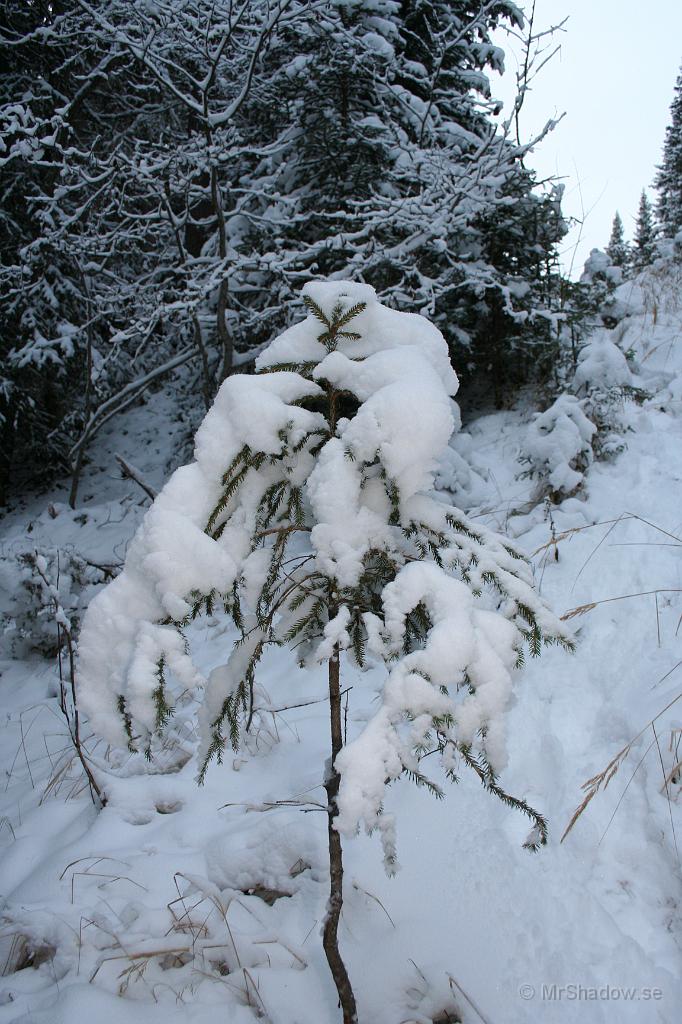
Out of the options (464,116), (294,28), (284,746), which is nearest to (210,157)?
(294,28)

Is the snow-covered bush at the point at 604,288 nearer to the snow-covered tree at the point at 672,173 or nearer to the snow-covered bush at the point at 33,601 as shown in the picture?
the snow-covered bush at the point at 33,601

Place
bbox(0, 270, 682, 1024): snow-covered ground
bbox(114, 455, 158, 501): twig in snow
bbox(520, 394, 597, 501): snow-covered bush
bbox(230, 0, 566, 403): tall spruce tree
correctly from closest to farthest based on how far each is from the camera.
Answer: bbox(0, 270, 682, 1024): snow-covered ground → bbox(114, 455, 158, 501): twig in snow → bbox(520, 394, 597, 501): snow-covered bush → bbox(230, 0, 566, 403): tall spruce tree

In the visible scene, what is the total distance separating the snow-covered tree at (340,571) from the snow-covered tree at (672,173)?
76.0ft

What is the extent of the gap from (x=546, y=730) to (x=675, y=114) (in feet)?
101

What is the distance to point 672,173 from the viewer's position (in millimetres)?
23562

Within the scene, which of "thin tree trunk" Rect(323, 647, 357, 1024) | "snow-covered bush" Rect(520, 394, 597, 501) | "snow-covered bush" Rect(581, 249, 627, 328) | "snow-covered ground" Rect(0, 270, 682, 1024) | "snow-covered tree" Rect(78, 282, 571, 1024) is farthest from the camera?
"snow-covered bush" Rect(581, 249, 627, 328)

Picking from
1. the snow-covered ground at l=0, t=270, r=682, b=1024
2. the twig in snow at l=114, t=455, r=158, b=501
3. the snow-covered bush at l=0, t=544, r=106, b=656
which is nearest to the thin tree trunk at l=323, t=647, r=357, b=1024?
the snow-covered ground at l=0, t=270, r=682, b=1024

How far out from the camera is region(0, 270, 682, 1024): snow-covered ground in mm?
1638

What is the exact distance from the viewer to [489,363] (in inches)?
265

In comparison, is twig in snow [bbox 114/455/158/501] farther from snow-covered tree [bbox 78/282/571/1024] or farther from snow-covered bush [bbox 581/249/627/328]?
snow-covered bush [bbox 581/249/627/328]

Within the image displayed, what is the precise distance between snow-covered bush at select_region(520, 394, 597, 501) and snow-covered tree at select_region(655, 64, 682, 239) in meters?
19.8

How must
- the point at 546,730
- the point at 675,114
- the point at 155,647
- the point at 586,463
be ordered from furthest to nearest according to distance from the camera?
the point at 675,114
the point at 586,463
the point at 546,730
the point at 155,647

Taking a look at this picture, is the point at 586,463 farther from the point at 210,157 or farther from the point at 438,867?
the point at 210,157

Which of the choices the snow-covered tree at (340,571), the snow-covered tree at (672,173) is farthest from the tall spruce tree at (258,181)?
the snow-covered tree at (672,173)
